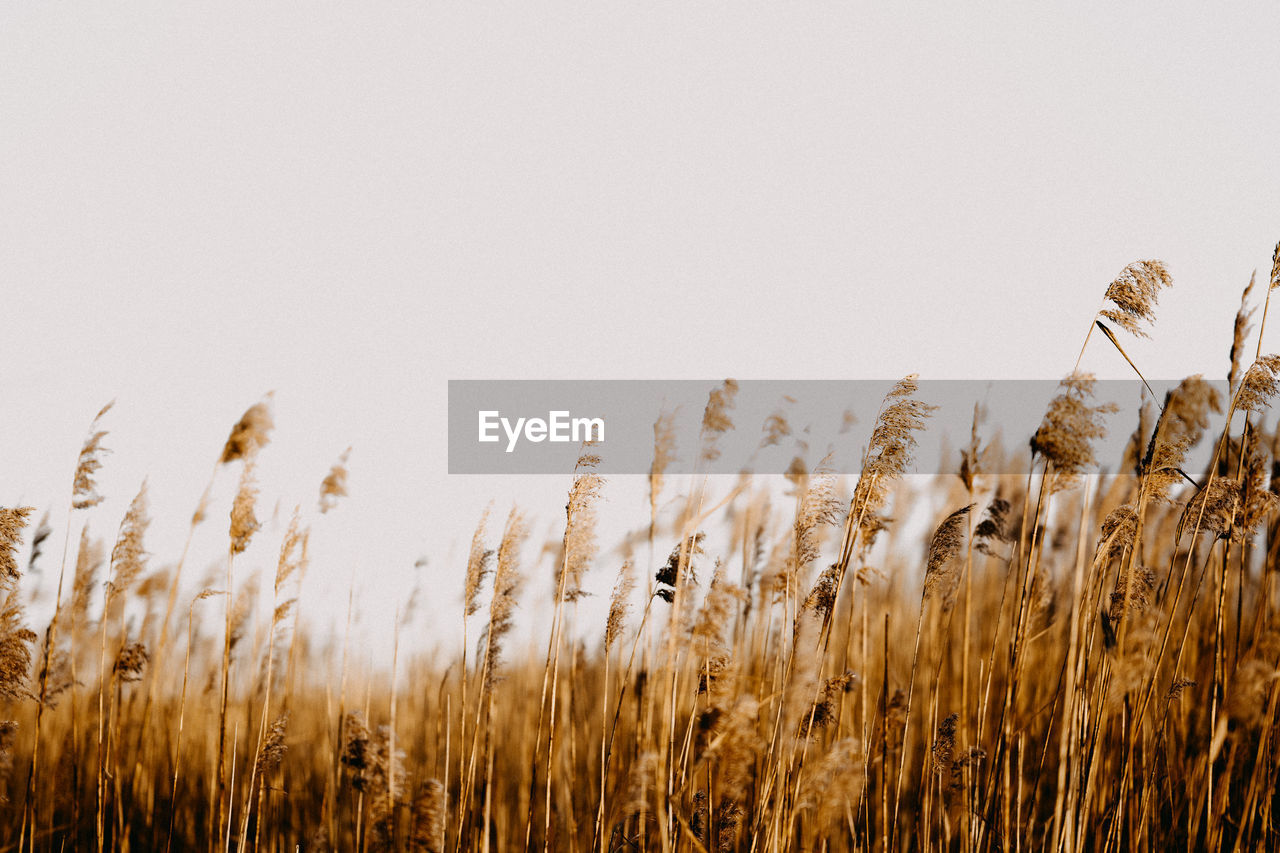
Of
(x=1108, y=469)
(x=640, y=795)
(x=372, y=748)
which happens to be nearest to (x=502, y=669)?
(x=372, y=748)

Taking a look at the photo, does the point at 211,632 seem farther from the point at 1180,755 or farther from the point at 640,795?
the point at 1180,755

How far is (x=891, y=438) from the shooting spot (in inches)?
75.0

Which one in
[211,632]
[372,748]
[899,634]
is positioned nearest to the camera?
[372,748]

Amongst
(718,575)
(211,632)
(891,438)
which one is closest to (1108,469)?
(891,438)

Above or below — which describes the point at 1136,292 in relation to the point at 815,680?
above

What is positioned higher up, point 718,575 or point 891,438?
point 891,438

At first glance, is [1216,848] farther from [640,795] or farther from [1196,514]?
[640,795]

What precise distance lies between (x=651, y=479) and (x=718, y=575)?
0.29 metres

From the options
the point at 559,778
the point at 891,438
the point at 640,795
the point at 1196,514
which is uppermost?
the point at 891,438

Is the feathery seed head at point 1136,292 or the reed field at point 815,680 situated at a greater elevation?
the feathery seed head at point 1136,292

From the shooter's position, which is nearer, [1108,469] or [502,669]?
[502,669]

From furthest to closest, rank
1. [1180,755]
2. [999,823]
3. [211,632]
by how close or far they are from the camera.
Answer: [211,632], [1180,755], [999,823]

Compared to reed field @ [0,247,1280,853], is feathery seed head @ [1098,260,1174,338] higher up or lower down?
higher up

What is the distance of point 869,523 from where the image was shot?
2242 millimetres
